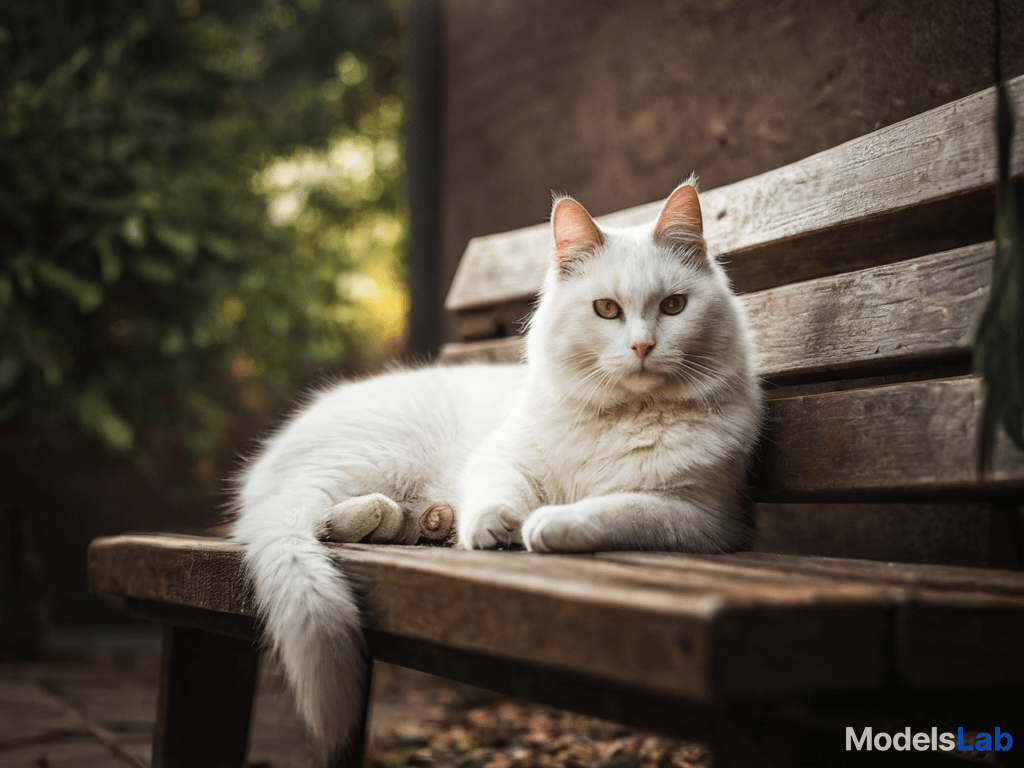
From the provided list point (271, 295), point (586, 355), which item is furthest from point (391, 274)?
point (586, 355)

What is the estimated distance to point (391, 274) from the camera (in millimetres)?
8797

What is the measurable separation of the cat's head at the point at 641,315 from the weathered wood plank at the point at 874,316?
7.2 inches

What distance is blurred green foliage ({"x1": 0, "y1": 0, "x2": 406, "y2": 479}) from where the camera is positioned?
3480 mm

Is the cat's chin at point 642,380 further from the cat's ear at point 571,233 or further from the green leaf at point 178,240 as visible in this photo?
the green leaf at point 178,240

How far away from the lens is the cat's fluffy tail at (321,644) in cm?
120

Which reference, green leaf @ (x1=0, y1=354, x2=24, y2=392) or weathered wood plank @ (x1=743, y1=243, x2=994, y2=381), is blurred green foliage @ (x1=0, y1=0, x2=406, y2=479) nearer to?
green leaf @ (x1=0, y1=354, x2=24, y2=392)

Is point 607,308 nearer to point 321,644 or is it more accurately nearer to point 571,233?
point 571,233

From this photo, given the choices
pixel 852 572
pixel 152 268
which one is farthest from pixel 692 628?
pixel 152 268

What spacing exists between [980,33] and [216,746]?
2393 mm

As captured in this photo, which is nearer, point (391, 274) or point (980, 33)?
point (980, 33)

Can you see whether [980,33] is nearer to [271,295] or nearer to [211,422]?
[271,295]

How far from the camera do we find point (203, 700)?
1854 millimetres

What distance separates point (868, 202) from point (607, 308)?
0.60m

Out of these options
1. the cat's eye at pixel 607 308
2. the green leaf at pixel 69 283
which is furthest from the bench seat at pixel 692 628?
the green leaf at pixel 69 283
